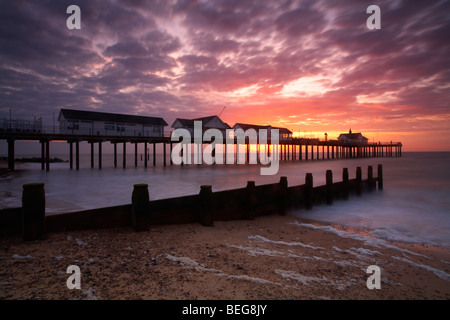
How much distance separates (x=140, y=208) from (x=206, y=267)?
2.56 meters

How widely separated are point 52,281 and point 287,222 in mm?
7819

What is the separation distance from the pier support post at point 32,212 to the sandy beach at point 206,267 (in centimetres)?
22

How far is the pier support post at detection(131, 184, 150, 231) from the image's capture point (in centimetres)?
630

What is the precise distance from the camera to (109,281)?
4.01 metres

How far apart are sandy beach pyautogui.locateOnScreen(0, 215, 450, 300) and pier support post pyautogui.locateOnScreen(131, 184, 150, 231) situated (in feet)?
0.88

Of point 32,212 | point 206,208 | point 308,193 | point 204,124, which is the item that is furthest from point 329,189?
point 204,124

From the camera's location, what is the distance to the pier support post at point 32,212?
5.12 meters

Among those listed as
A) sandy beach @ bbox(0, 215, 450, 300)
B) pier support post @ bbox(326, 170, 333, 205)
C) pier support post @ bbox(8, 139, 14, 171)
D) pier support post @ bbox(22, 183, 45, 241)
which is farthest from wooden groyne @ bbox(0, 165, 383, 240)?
pier support post @ bbox(8, 139, 14, 171)

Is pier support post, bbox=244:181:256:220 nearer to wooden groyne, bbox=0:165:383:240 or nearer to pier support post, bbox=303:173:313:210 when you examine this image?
wooden groyne, bbox=0:165:383:240

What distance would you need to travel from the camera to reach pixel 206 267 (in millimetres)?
4855

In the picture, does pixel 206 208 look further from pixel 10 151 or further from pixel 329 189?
pixel 10 151

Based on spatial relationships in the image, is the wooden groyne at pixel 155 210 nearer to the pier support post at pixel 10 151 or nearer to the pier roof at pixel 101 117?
the pier support post at pixel 10 151
